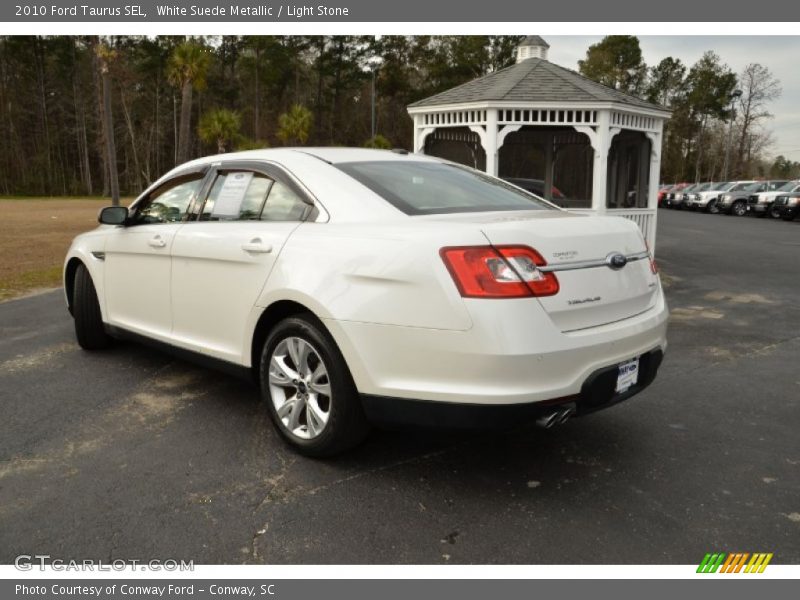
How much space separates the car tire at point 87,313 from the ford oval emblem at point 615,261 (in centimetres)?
406

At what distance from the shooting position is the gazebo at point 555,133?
36.3ft

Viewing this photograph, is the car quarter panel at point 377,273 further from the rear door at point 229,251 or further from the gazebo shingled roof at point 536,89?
the gazebo shingled roof at point 536,89

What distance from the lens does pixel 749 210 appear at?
3053cm

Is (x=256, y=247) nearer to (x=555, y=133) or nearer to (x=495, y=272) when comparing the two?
(x=495, y=272)

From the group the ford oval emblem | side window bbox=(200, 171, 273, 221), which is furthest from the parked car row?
side window bbox=(200, 171, 273, 221)

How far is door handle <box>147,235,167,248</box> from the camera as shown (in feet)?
14.6

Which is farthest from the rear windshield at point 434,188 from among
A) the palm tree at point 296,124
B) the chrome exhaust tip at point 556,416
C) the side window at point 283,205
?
the palm tree at point 296,124

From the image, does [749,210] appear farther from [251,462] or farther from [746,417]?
[251,462]

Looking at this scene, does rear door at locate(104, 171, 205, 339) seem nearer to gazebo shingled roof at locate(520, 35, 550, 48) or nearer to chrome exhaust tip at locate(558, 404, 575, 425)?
chrome exhaust tip at locate(558, 404, 575, 425)

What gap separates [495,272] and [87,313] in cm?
401

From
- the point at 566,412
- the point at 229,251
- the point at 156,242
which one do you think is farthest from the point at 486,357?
the point at 156,242

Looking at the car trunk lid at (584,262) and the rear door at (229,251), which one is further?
the rear door at (229,251)

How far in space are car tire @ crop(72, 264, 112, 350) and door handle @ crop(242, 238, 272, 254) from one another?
2.33m
